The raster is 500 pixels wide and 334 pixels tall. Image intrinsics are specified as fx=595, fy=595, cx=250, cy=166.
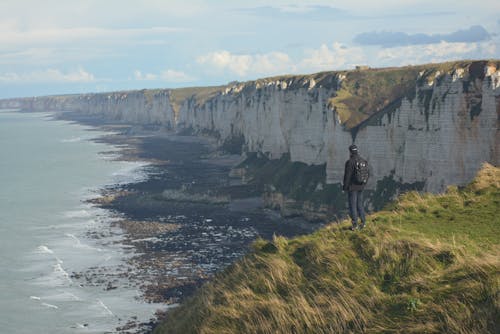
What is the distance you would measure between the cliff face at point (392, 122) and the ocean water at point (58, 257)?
31295 millimetres

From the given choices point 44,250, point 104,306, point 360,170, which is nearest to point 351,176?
point 360,170

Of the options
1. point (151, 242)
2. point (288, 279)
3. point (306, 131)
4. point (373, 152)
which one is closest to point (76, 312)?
point (151, 242)

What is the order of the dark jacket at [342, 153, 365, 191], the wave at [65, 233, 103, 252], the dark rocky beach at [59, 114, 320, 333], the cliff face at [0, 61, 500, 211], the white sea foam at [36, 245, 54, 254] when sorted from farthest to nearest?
the wave at [65, 233, 103, 252], the white sea foam at [36, 245, 54, 254], the cliff face at [0, 61, 500, 211], the dark rocky beach at [59, 114, 320, 333], the dark jacket at [342, 153, 365, 191]

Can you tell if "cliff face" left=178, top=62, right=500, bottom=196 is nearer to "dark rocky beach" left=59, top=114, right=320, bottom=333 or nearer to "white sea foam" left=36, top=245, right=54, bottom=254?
"dark rocky beach" left=59, top=114, right=320, bottom=333

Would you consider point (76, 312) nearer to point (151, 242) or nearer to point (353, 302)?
point (151, 242)

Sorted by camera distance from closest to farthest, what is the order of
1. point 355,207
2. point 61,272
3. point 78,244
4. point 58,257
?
point 355,207 < point 61,272 < point 58,257 < point 78,244

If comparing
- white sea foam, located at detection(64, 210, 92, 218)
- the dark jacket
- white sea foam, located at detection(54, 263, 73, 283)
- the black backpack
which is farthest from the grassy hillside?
white sea foam, located at detection(64, 210, 92, 218)

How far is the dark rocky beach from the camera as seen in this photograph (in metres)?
52.3

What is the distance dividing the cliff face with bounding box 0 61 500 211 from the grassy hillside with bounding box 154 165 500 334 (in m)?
43.5

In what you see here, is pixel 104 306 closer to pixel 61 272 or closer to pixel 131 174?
pixel 61 272

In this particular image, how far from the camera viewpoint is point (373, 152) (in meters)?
74.6

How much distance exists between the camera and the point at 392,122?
7244 cm

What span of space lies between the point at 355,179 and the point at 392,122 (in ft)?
185

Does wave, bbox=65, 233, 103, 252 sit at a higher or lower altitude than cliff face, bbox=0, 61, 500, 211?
lower
